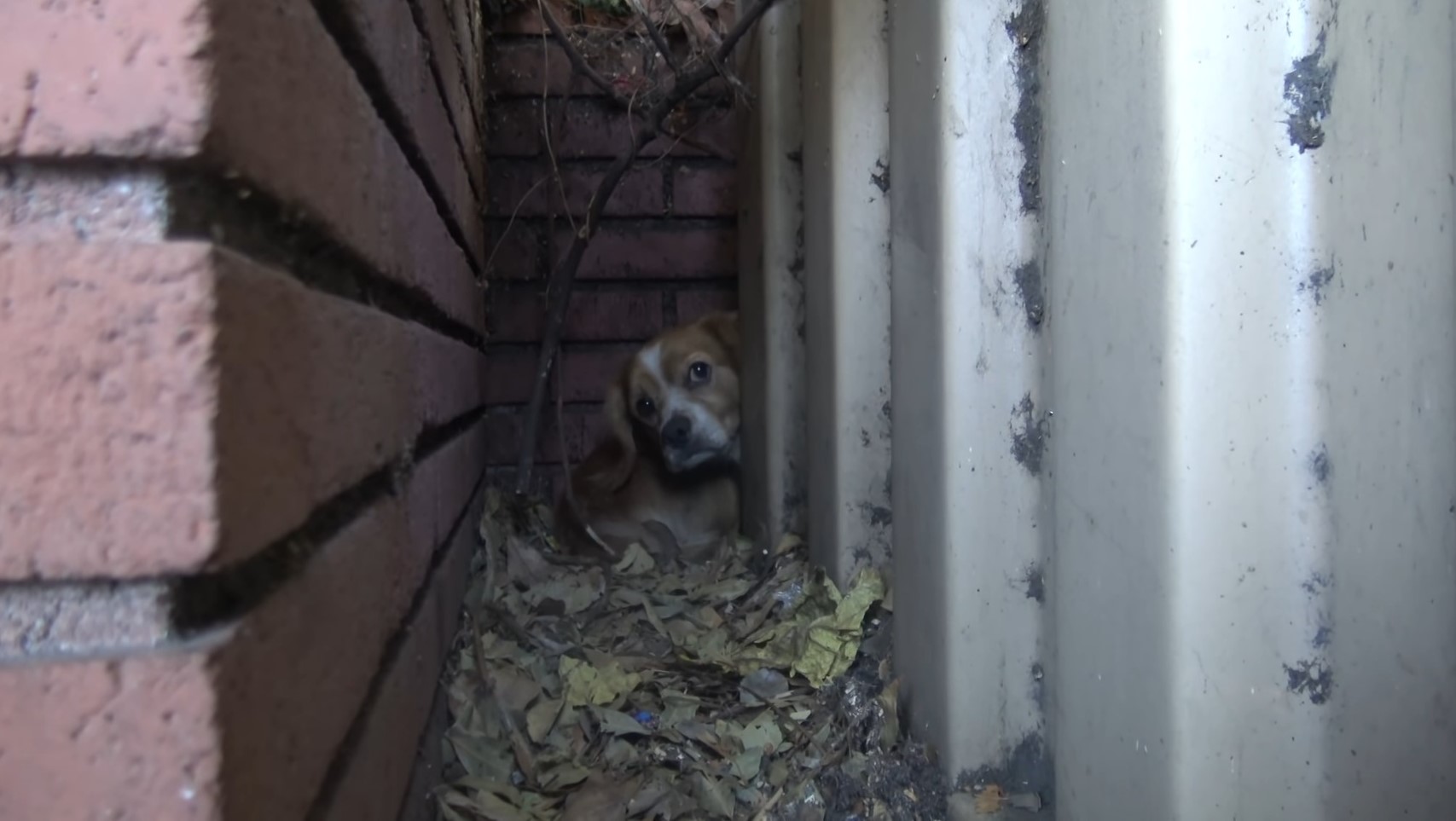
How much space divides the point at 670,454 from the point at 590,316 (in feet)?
1.46

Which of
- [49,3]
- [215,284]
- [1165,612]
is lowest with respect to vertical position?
[1165,612]

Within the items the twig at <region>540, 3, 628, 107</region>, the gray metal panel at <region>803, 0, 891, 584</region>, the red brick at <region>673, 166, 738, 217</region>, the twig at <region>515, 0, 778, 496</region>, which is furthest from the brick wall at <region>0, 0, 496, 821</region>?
the red brick at <region>673, 166, 738, 217</region>

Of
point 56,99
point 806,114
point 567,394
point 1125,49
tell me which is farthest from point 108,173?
point 567,394

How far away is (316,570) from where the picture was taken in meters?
0.60

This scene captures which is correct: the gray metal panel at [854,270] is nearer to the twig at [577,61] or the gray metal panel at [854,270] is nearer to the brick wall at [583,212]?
the twig at [577,61]

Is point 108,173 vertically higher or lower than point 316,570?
higher

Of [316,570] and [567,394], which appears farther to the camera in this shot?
[567,394]

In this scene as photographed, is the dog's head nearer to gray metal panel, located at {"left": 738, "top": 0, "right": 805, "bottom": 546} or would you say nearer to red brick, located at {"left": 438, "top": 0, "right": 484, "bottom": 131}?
gray metal panel, located at {"left": 738, "top": 0, "right": 805, "bottom": 546}

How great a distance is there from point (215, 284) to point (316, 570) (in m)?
0.21

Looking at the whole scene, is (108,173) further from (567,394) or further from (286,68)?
(567,394)

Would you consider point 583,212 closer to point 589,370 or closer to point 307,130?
point 589,370

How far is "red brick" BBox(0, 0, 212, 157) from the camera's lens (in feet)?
1.39

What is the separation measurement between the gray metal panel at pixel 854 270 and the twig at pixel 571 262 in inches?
21.1

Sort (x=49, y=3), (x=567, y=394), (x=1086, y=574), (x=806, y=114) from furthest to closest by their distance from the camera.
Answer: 1. (x=567, y=394)
2. (x=806, y=114)
3. (x=1086, y=574)
4. (x=49, y=3)
